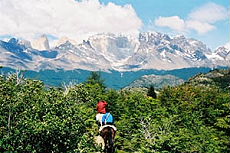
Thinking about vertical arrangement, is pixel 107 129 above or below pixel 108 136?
above

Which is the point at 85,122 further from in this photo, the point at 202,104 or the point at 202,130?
the point at 202,104

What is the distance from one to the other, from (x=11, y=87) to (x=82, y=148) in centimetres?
1171

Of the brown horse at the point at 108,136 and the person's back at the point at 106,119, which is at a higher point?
the person's back at the point at 106,119

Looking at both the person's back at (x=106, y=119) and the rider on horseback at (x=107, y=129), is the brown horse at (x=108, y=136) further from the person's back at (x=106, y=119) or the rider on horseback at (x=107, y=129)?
the person's back at (x=106, y=119)

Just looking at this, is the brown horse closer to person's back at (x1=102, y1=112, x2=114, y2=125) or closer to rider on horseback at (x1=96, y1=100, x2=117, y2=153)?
rider on horseback at (x1=96, y1=100, x2=117, y2=153)

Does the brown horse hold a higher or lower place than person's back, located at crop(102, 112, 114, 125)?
lower

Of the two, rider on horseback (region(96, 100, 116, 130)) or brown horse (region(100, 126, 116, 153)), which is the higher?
rider on horseback (region(96, 100, 116, 130))

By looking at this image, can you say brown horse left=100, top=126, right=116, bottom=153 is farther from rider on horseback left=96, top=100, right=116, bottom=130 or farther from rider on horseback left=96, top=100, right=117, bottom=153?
rider on horseback left=96, top=100, right=116, bottom=130

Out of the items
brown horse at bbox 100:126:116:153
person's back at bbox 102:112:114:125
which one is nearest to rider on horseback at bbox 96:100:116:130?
person's back at bbox 102:112:114:125

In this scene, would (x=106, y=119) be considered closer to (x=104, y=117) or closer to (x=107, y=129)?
(x=104, y=117)

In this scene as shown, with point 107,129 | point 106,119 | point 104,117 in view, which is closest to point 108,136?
point 107,129

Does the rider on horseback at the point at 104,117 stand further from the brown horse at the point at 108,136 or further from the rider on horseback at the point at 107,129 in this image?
the brown horse at the point at 108,136

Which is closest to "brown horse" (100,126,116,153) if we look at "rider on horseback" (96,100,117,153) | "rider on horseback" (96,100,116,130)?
"rider on horseback" (96,100,117,153)

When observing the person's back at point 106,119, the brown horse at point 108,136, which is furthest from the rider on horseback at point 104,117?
the brown horse at point 108,136
